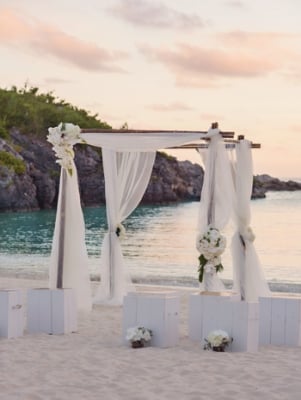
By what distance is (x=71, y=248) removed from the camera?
466 inches

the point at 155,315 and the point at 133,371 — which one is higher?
the point at 155,315

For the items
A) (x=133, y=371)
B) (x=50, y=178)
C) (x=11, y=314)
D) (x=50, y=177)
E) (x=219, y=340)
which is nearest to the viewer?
(x=133, y=371)

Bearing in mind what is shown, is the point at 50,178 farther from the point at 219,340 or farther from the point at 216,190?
the point at 219,340

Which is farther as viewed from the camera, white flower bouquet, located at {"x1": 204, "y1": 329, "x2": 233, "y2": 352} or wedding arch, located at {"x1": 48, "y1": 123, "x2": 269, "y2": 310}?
wedding arch, located at {"x1": 48, "y1": 123, "x2": 269, "y2": 310}

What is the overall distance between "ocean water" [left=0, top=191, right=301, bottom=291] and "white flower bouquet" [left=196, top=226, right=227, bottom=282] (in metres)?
1.36

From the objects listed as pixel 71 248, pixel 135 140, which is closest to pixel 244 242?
pixel 135 140

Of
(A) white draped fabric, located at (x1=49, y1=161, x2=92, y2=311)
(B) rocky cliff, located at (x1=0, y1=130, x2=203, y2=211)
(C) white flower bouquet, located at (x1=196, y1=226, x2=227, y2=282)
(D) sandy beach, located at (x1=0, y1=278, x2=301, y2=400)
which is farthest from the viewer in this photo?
(B) rocky cliff, located at (x1=0, y1=130, x2=203, y2=211)

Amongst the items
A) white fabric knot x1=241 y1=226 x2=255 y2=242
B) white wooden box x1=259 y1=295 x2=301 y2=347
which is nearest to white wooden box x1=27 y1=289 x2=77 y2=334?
white wooden box x1=259 y1=295 x2=301 y2=347

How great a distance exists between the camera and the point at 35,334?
30.6 feet

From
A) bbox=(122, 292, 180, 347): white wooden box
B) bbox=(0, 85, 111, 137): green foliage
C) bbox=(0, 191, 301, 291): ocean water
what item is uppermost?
bbox=(0, 85, 111, 137): green foliage

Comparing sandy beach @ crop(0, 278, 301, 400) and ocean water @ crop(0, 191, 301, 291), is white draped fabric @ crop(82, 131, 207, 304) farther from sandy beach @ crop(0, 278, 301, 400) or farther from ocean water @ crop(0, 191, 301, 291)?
sandy beach @ crop(0, 278, 301, 400)

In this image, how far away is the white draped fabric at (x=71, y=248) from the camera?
1170cm

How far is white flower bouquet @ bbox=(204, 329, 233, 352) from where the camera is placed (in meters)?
8.33

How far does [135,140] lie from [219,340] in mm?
4515
